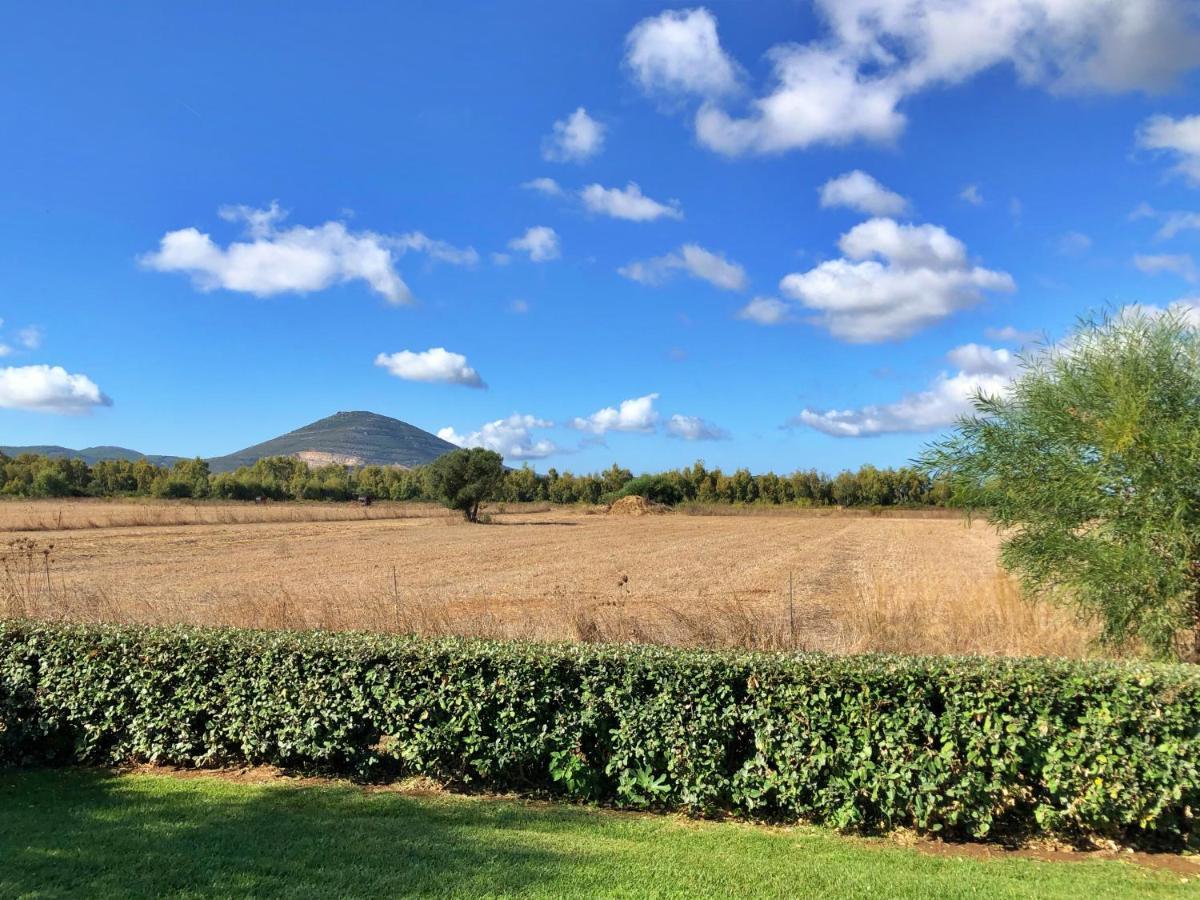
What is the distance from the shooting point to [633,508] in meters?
90.0

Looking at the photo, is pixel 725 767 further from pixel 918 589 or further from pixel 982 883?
pixel 918 589

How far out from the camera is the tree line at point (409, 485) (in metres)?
97.5

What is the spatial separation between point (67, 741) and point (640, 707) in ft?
18.0

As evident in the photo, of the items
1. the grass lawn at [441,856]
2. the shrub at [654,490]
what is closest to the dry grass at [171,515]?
the shrub at [654,490]

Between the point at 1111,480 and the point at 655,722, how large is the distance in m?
5.55

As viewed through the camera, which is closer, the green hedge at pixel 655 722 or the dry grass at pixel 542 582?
the green hedge at pixel 655 722

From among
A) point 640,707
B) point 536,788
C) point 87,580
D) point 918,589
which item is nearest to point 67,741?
point 536,788

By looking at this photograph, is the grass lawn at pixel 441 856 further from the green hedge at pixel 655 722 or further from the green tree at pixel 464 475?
the green tree at pixel 464 475

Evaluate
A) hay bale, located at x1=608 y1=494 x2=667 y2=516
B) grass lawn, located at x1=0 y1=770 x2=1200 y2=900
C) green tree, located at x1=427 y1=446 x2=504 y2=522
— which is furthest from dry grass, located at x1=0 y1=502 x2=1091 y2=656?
hay bale, located at x1=608 y1=494 x2=667 y2=516

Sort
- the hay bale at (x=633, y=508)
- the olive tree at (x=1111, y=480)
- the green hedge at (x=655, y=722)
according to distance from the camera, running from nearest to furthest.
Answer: the green hedge at (x=655, y=722)
the olive tree at (x=1111, y=480)
the hay bale at (x=633, y=508)

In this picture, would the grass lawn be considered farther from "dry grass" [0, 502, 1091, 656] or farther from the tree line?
the tree line

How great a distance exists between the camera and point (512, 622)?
543 inches

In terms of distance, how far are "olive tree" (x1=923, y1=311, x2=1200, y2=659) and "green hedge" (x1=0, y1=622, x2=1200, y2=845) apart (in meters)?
2.18

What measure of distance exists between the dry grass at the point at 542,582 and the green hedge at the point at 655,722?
151 inches
